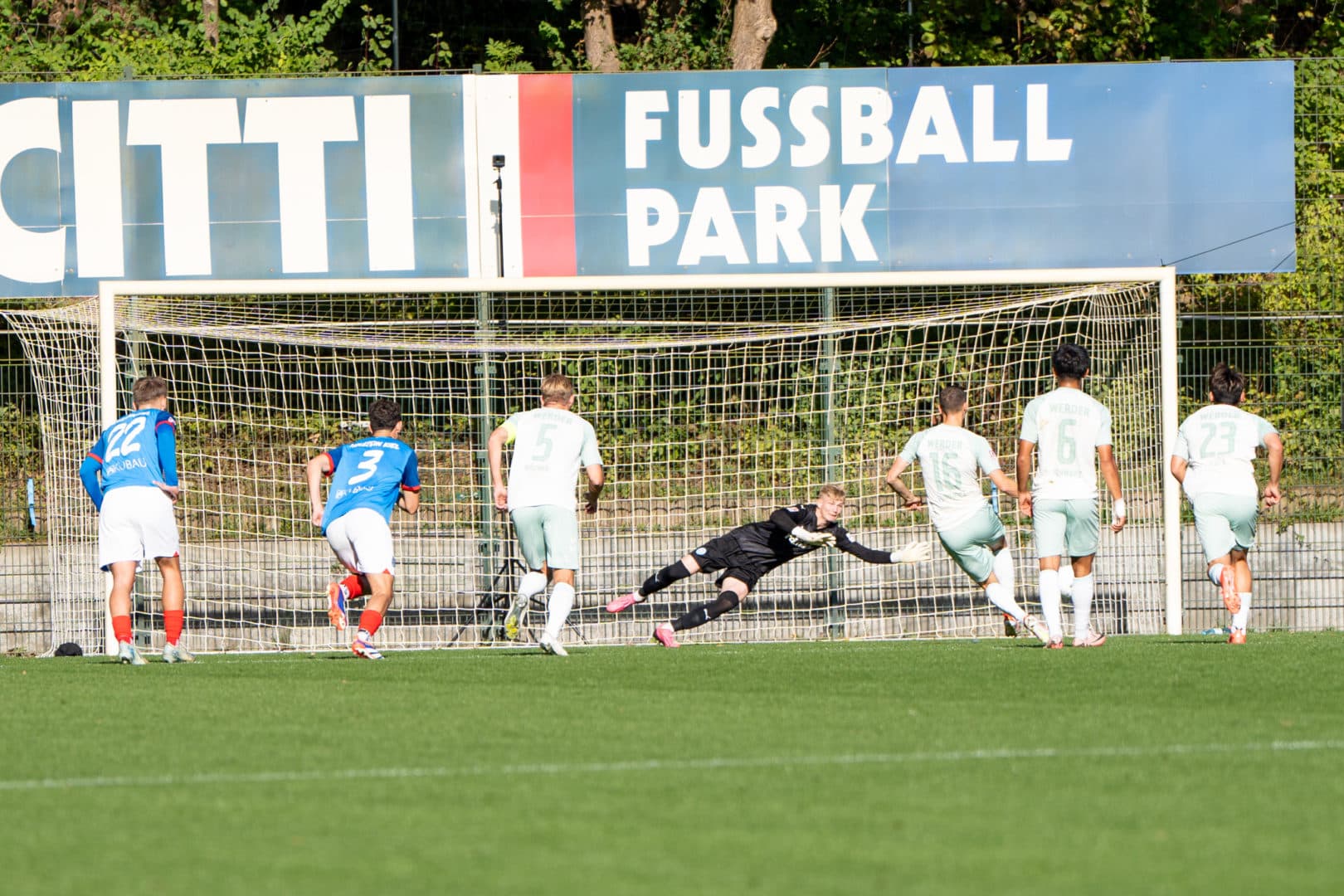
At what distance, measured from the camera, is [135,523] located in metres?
10.1

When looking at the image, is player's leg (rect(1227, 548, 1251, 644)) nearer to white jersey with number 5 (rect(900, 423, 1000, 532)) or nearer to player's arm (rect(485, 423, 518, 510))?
white jersey with number 5 (rect(900, 423, 1000, 532))

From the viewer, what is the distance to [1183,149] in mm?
13828

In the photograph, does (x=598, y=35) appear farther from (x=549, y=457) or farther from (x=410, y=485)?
(x=549, y=457)

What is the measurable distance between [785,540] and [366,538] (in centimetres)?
318

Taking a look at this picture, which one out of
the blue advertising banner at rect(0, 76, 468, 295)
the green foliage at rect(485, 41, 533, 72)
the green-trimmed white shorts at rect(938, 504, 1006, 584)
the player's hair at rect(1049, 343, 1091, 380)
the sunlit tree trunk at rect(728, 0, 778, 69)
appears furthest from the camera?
the green foliage at rect(485, 41, 533, 72)

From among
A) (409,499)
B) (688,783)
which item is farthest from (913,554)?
(688,783)

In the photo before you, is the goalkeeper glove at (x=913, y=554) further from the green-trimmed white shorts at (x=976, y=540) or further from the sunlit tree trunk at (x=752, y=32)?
the sunlit tree trunk at (x=752, y=32)

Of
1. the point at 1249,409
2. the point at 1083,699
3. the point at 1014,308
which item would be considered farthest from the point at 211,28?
the point at 1083,699

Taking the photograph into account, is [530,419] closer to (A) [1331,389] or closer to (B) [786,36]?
(A) [1331,389]

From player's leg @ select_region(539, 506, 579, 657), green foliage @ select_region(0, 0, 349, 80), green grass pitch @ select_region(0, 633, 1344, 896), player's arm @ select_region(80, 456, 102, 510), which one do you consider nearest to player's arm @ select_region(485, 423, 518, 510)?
player's leg @ select_region(539, 506, 579, 657)

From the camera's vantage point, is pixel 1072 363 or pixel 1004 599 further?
pixel 1004 599

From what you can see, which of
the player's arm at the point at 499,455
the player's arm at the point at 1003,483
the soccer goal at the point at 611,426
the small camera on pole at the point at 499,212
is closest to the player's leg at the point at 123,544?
the player's arm at the point at 499,455

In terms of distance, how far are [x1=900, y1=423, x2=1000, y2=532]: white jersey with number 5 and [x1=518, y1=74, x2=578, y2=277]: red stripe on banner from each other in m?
3.93

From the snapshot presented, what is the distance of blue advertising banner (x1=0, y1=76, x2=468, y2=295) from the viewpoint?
13.7 metres
